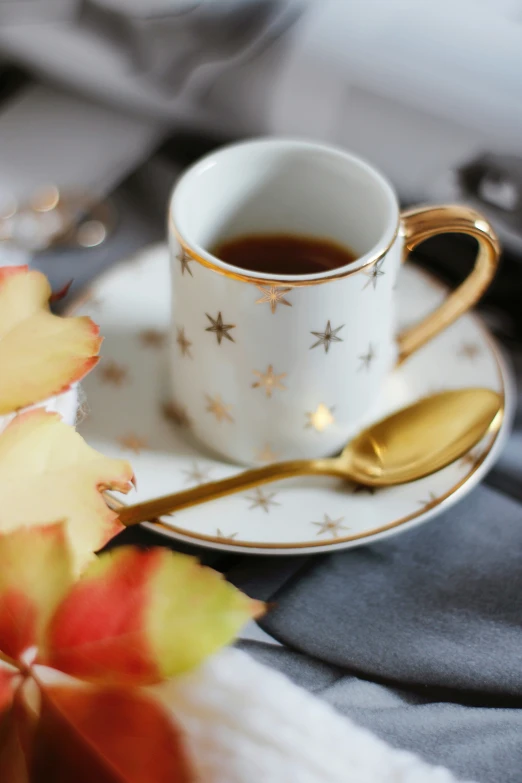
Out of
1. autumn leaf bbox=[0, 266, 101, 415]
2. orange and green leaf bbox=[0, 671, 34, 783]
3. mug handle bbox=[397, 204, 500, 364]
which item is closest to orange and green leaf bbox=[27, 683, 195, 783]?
orange and green leaf bbox=[0, 671, 34, 783]

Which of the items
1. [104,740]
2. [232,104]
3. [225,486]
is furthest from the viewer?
[232,104]

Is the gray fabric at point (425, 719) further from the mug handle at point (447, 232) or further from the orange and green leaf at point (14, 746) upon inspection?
the mug handle at point (447, 232)

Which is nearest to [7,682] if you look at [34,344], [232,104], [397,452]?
[34,344]

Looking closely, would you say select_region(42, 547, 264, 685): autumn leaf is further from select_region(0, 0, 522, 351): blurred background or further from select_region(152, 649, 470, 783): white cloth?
select_region(0, 0, 522, 351): blurred background

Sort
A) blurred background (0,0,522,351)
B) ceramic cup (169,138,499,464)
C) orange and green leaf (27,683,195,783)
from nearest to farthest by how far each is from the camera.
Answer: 1. orange and green leaf (27,683,195,783)
2. ceramic cup (169,138,499,464)
3. blurred background (0,0,522,351)

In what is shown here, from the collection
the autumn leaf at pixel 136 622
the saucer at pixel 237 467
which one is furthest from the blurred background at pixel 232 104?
the autumn leaf at pixel 136 622

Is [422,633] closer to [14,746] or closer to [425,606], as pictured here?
[425,606]

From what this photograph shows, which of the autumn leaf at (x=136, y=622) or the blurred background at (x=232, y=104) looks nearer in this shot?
the autumn leaf at (x=136, y=622)
